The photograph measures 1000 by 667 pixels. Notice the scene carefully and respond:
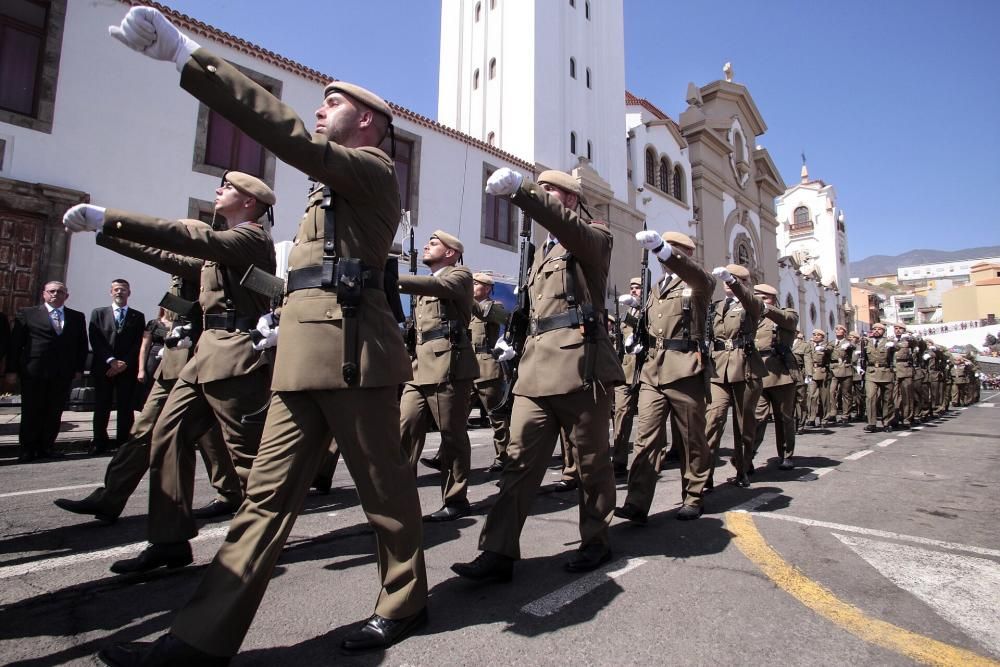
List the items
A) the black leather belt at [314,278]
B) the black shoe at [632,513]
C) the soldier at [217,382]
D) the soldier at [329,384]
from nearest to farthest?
the soldier at [329,384]
the black leather belt at [314,278]
the soldier at [217,382]
the black shoe at [632,513]

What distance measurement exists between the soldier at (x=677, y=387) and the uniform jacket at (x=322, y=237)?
2019mm

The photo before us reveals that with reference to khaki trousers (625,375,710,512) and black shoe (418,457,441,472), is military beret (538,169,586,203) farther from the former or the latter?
black shoe (418,457,441,472)

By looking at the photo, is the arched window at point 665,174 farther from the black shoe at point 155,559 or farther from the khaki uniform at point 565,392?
the black shoe at point 155,559

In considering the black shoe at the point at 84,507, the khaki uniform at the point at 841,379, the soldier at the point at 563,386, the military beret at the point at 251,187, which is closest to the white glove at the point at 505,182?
the soldier at the point at 563,386

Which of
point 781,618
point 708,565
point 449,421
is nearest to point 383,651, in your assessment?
point 781,618

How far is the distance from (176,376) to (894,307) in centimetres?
10121

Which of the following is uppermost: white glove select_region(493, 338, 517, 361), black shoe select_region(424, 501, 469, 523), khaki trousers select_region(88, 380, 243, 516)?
white glove select_region(493, 338, 517, 361)

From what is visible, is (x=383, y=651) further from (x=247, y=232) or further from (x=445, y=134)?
(x=445, y=134)

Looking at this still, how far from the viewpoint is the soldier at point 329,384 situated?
6.06ft

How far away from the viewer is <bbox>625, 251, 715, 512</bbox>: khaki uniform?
3852 millimetres

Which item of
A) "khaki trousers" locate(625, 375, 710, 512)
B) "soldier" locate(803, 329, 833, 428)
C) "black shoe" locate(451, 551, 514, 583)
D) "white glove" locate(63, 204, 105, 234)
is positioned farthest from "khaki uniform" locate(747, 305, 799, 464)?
"white glove" locate(63, 204, 105, 234)

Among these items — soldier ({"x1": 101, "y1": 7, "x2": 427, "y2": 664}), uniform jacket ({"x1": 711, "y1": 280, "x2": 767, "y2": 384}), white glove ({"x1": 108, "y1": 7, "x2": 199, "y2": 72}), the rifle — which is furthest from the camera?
uniform jacket ({"x1": 711, "y1": 280, "x2": 767, "y2": 384})

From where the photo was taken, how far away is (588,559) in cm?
295

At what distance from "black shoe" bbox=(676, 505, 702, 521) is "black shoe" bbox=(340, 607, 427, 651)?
7.87 ft
